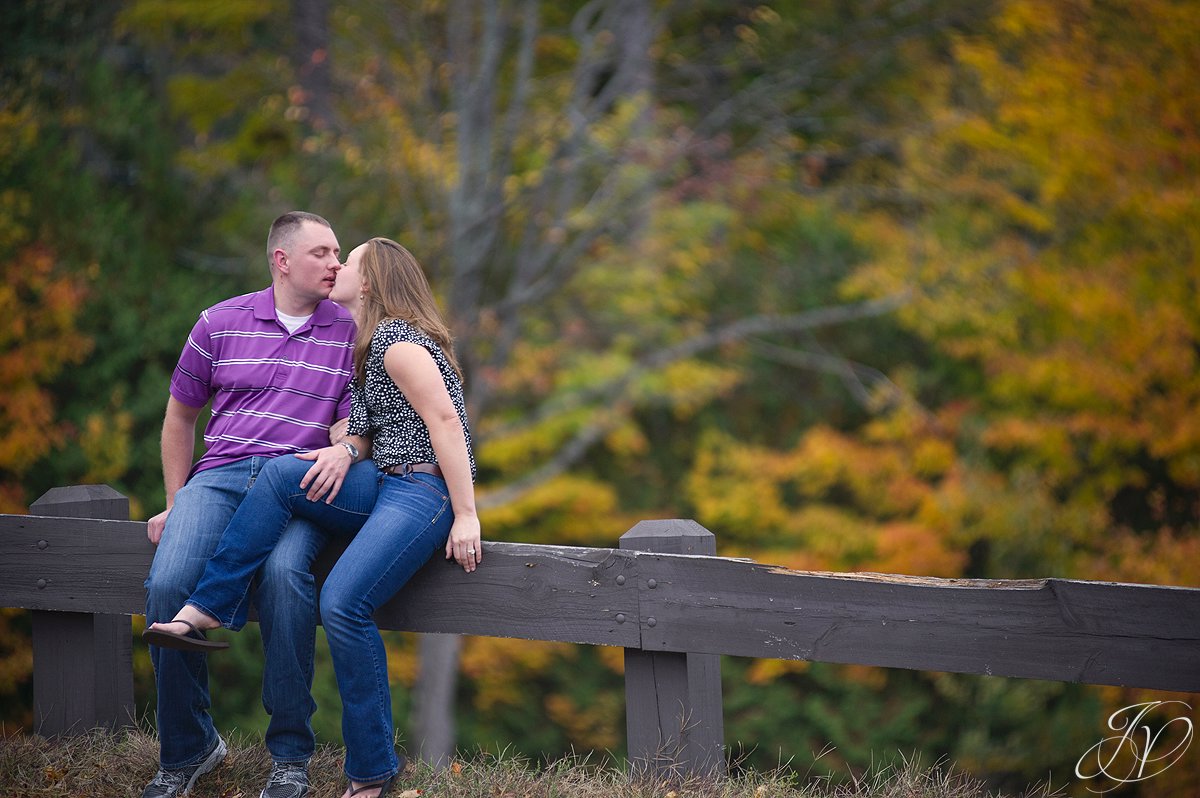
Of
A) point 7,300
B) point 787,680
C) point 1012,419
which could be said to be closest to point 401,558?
point 7,300

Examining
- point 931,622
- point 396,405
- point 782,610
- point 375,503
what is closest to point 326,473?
point 375,503

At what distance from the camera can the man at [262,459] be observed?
10.7 feet

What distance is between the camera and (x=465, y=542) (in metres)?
3.32

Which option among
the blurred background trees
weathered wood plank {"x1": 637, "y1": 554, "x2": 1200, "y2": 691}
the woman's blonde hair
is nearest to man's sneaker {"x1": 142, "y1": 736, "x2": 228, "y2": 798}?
the woman's blonde hair

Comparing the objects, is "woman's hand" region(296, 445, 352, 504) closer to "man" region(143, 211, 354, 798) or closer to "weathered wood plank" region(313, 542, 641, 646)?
"man" region(143, 211, 354, 798)

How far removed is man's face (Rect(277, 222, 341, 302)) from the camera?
357 cm

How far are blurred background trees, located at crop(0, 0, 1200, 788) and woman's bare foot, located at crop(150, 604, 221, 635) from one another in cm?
650

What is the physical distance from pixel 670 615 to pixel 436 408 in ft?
2.98

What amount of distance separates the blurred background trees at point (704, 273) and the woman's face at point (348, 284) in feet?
20.3

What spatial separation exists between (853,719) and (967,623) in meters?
10.1

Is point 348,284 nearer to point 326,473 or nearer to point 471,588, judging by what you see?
point 326,473

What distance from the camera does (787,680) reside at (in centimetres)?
1314

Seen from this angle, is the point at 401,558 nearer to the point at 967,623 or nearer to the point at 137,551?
the point at 137,551

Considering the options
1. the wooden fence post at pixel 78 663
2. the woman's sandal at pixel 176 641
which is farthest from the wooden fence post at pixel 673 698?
the wooden fence post at pixel 78 663
